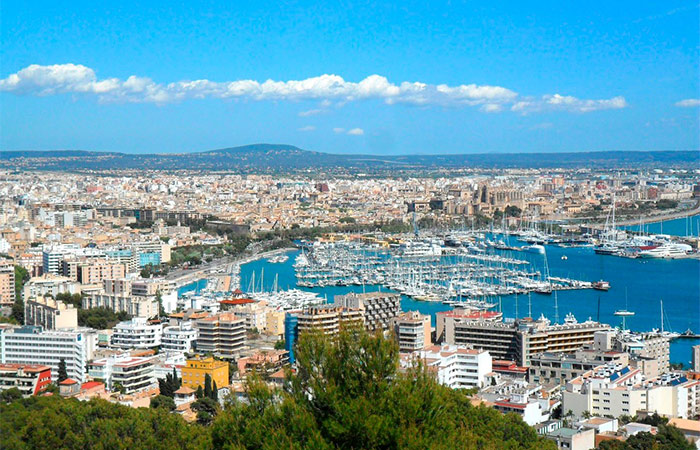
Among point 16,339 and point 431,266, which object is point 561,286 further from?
point 16,339

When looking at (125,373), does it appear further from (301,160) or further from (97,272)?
(301,160)

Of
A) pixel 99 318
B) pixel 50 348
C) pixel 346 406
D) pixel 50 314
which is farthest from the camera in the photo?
pixel 99 318

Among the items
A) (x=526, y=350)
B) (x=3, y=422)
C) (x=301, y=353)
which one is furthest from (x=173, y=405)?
(x=301, y=353)

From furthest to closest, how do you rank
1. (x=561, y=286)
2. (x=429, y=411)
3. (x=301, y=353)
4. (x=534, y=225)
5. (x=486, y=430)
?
(x=534, y=225) < (x=561, y=286) < (x=486, y=430) < (x=301, y=353) < (x=429, y=411)

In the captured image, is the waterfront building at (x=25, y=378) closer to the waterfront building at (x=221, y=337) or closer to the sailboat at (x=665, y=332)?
the waterfront building at (x=221, y=337)

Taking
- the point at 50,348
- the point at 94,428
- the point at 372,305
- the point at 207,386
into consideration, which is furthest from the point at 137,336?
the point at 94,428

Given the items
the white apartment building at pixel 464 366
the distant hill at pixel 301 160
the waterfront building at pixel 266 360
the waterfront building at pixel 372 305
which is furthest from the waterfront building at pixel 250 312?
the distant hill at pixel 301 160

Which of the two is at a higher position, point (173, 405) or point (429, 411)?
point (429, 411)
